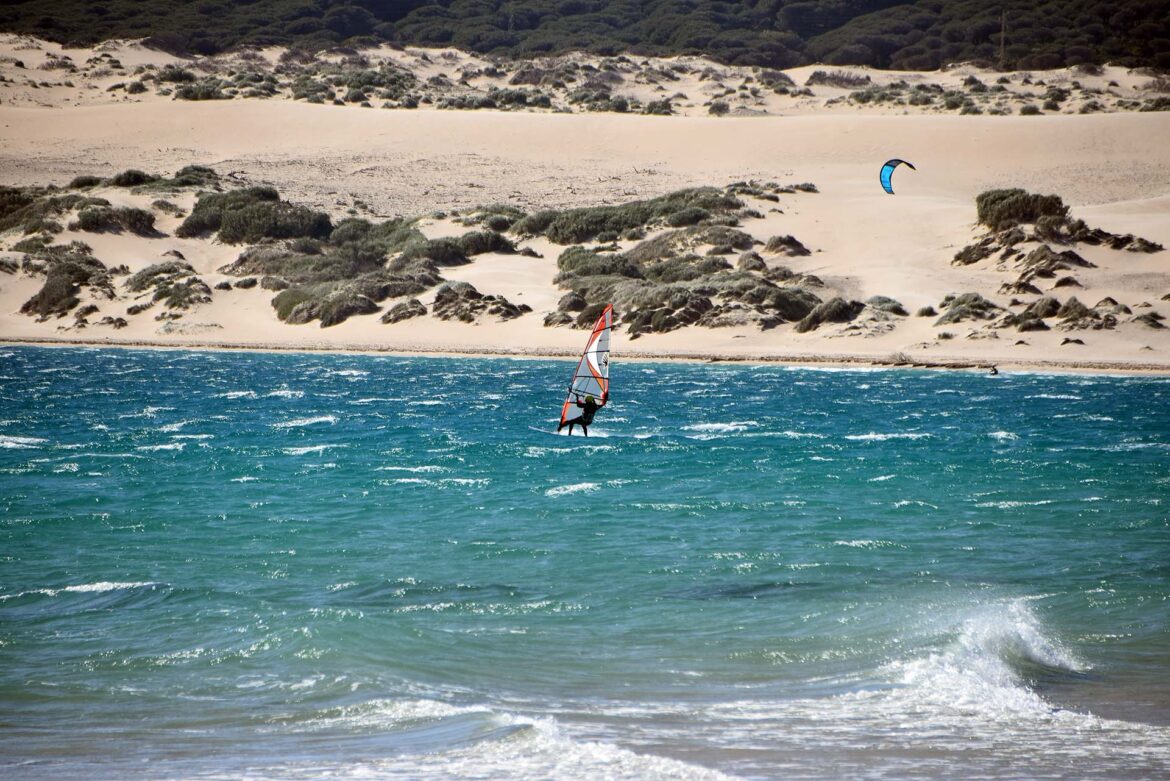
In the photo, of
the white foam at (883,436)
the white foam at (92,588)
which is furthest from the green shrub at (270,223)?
the white foam at (92,588)

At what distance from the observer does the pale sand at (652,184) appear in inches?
1645

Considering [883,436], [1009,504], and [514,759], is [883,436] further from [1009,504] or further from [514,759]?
[514,759]

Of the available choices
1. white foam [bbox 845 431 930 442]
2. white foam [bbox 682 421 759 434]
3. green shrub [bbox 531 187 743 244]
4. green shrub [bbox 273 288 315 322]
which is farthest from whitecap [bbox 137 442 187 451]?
green shrub [bbox 531 187 743 244]

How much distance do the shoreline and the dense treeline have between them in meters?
68.7

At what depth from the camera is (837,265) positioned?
161 ft

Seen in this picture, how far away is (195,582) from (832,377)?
83.8 ft

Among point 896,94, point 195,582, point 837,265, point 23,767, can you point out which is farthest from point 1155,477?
point 896,94

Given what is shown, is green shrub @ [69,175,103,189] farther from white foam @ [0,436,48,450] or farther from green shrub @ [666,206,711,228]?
white foam @ [0,436,48,450]

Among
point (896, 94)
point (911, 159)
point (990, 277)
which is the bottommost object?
point (990, 277)

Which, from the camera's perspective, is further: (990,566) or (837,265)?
(837,265)

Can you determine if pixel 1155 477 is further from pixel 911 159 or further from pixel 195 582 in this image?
pixel 911 159

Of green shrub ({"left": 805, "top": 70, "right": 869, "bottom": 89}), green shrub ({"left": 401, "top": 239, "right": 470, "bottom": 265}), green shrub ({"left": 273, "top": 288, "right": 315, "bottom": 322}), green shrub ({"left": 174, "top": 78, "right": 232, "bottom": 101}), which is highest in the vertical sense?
green shrub ({"left": 805, "top": 70, "right": 869, "bottom": 89})

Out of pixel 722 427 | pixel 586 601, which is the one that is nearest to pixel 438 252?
pixel 722 427

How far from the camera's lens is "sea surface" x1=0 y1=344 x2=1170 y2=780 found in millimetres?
7840
